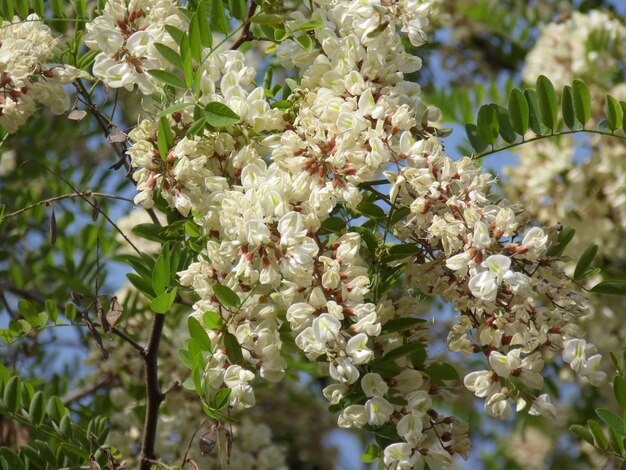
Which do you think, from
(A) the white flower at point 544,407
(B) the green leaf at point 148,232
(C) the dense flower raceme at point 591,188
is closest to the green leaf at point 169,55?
(B) the green leaf at point 148,232

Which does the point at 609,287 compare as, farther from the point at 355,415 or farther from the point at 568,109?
the point at 355,415

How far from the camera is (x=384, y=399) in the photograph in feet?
4.00

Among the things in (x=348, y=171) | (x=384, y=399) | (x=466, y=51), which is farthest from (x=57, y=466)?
(x=466, y=51)

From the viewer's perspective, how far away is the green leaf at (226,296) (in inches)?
47.1

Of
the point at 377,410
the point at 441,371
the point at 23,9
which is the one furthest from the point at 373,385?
the point at 23,9

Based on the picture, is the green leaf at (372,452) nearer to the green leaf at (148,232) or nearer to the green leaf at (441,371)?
the green leaf at (441,371)

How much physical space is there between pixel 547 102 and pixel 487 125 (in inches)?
4.0

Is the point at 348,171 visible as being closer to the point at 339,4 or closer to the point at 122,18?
the point at 339,4

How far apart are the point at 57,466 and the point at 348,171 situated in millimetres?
707

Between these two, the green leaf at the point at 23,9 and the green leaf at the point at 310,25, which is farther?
the green leaf at the point at 23,9

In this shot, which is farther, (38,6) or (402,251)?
(38,6)

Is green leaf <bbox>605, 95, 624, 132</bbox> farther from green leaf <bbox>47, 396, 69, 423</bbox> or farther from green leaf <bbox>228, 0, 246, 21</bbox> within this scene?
green leaf <bbox>47, 396, 69, 423</bbox>

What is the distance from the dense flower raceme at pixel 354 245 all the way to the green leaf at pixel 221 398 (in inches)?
0.5

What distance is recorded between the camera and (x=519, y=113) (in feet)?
4.83
